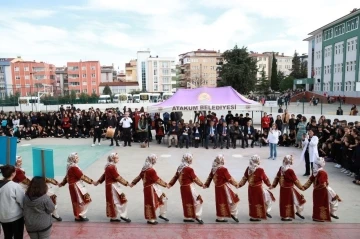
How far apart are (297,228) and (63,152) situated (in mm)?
11463

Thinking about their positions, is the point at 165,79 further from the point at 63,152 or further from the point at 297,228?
the point at 297,228

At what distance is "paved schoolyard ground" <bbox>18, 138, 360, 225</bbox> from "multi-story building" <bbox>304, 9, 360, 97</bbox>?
105 feet

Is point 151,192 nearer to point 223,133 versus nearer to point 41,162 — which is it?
point 41,162

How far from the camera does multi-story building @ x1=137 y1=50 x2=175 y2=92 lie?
100 m

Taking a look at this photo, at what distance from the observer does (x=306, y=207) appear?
309 inches

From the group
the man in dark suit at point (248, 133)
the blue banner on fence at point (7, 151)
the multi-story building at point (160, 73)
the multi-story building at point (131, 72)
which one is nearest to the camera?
the blue banner on fence at point (7, 151)

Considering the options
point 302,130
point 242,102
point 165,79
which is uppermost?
point 165,79

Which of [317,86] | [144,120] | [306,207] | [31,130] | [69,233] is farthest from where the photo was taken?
[317,86]

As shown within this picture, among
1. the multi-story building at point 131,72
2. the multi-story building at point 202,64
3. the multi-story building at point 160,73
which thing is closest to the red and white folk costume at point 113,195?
the multi-story building at point 160,73

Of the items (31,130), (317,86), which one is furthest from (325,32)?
(31,130)

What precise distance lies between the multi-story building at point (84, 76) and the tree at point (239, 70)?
4699 centimetres

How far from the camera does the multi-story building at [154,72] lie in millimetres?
100438

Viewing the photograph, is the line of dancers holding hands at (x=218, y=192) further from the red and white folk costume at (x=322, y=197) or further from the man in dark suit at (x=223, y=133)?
the man in dark suit at (x=223, y=133)

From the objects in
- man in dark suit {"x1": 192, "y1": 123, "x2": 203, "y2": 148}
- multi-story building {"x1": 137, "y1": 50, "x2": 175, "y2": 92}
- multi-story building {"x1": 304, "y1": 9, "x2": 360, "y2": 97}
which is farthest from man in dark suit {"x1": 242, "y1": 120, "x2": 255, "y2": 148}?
multi-story building {"x1": 137, "y1": 50, "x2": 175, "y2": 92}
